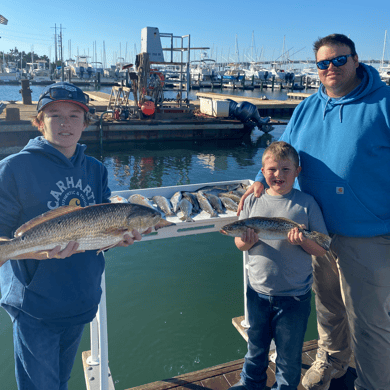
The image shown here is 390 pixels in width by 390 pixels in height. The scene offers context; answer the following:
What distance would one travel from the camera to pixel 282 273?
8.53ft

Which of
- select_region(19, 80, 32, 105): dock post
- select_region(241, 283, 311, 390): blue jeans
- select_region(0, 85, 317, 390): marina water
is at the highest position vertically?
select_region(19, 80, 32, 105): dock post

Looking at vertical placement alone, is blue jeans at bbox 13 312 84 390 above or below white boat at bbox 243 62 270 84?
below

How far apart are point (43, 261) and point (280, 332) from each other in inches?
71.3

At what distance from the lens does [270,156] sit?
8.80 feet

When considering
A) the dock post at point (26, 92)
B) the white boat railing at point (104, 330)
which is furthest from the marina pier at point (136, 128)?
the white boat railing at point (104, 330)

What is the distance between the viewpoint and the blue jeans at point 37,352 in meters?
2.11

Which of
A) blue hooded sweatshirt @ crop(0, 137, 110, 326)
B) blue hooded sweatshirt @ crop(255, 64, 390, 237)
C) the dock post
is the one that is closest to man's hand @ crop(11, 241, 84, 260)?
blue hooded sweatshirt @ crop(0, 137, 110, 326)

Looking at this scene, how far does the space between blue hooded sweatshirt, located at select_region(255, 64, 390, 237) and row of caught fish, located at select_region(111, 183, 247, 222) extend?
50.1 inches

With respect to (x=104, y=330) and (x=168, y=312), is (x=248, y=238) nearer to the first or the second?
(x=104, y=330)

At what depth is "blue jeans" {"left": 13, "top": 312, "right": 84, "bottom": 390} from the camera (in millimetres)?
2105

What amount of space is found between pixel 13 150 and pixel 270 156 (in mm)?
18106

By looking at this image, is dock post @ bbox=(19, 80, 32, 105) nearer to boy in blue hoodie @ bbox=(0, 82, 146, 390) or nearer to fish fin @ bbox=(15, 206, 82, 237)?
boy in blue hoodie @ bbox=(0, 82, 146, 390)

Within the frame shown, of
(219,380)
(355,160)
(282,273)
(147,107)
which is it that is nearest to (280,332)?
(282,273)

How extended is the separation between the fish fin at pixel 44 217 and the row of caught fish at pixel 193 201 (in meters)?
1.48
